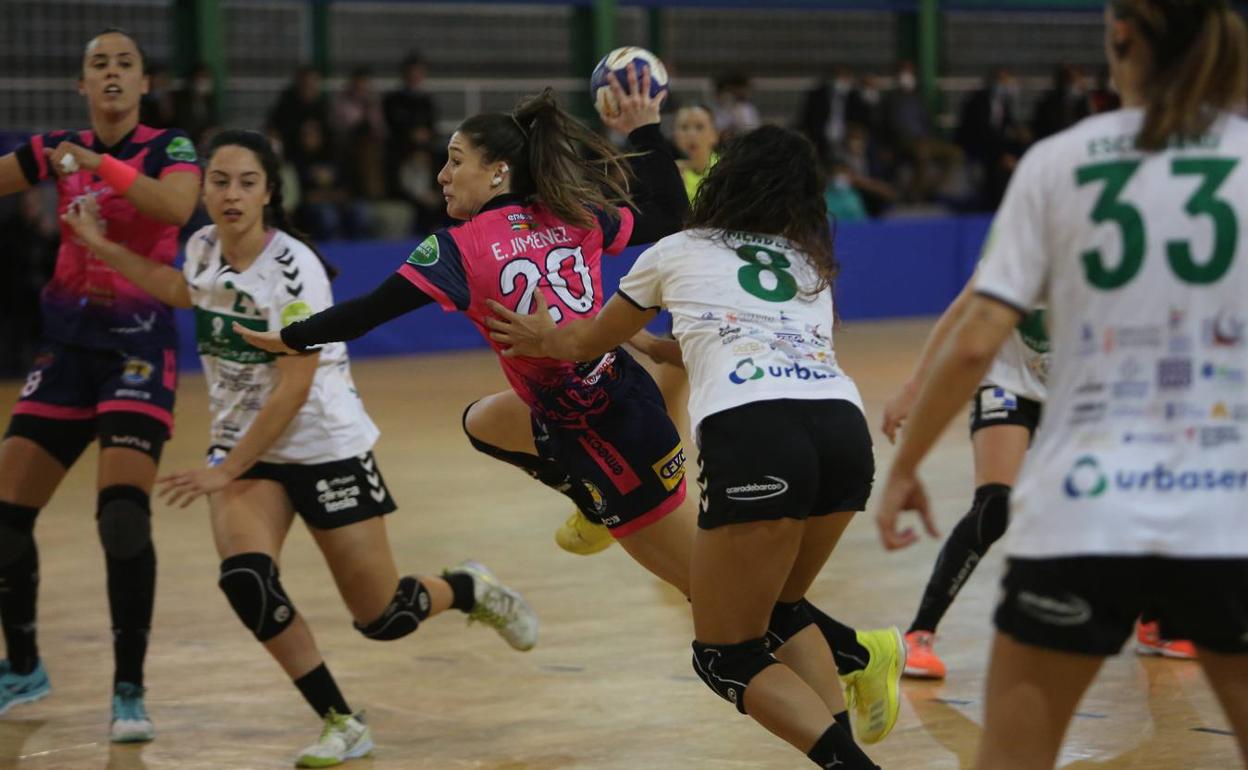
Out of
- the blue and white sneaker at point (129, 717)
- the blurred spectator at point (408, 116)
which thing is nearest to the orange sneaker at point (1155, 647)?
the blue and white sneaker at point (129, 717)

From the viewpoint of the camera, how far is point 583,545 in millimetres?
5828

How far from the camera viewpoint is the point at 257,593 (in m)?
4.76

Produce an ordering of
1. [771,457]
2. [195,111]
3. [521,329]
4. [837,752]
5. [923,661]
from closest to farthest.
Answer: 1. [771,457]
2. [837,752]
3. [521,329]
4. [923,661]
5. [195,111]

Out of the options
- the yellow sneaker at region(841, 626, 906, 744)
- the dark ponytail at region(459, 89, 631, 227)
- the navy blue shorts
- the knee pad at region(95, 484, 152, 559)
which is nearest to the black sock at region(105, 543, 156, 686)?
the knee pad at region(95, 484, 152, 559)

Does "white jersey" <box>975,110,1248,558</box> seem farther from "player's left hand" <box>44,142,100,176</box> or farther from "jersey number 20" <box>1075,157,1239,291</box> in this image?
"player's left hand" <box>44,142,100,176</box>

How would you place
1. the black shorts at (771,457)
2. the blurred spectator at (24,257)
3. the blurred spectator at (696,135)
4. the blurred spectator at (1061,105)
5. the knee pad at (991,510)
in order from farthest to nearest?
the blurred spectator at (1061,105) → the blurred spectator at (24,257) → the blurred spectator at (696,135) → the knee pad at (991,510) → the black shorts at (771,457)

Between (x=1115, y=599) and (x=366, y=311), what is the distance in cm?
212

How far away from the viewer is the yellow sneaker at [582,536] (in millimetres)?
5707

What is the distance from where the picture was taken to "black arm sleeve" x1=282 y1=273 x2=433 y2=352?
4.24m

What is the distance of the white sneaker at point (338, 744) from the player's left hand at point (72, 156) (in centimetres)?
178

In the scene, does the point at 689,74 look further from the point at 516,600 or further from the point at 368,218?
the point at 516,600

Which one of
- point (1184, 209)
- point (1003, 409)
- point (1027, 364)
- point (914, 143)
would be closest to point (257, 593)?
point (1003, 409)

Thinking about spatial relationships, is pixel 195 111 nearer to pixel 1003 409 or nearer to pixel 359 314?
pixel 1003 409

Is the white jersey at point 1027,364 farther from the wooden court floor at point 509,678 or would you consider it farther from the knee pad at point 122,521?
the knee pad at point 122,521
